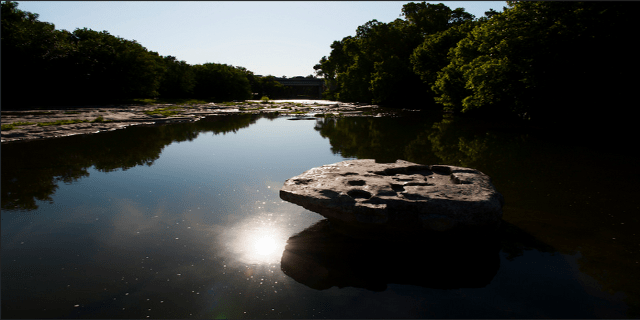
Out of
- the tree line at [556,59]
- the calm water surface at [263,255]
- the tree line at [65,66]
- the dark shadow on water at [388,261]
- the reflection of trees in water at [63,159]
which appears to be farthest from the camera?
the tree line at [65,66]

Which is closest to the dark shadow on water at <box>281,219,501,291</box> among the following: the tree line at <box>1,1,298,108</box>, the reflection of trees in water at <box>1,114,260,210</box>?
the reflection of trees in water at <box>1,114,260,210</box>

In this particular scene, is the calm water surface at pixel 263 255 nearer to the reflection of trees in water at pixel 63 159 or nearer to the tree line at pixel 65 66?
the reflection of trees in water at pixel 63 159

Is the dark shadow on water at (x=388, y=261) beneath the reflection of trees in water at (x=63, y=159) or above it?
above

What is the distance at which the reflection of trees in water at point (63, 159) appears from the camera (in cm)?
586

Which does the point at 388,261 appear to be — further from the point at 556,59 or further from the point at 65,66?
the point at 65,66

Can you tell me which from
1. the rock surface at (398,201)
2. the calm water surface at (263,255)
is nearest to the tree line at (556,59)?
the calm water surface at (263,255)

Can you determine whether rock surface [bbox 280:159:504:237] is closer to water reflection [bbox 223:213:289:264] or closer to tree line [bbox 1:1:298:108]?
water reflection [bbox 223:213:289:264]

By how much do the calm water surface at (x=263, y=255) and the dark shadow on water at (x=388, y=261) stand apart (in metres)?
0.02

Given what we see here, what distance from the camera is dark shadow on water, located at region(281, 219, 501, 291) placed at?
3281 mm

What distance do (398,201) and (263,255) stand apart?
64.3 inches

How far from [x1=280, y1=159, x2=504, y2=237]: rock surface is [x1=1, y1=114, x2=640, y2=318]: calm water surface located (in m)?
0.33

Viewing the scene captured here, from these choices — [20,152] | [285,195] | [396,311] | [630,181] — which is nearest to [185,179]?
[285,195]

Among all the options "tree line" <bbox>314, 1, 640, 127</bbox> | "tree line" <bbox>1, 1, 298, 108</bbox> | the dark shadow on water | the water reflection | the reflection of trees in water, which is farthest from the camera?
"tree line" <bbox>1, 1, 298, 108</bbox>

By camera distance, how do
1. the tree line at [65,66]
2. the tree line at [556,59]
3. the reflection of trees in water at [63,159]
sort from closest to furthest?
the reflection of trees in water at [63,159] < the tree line at [556,59] < the tree line at [65,66]
